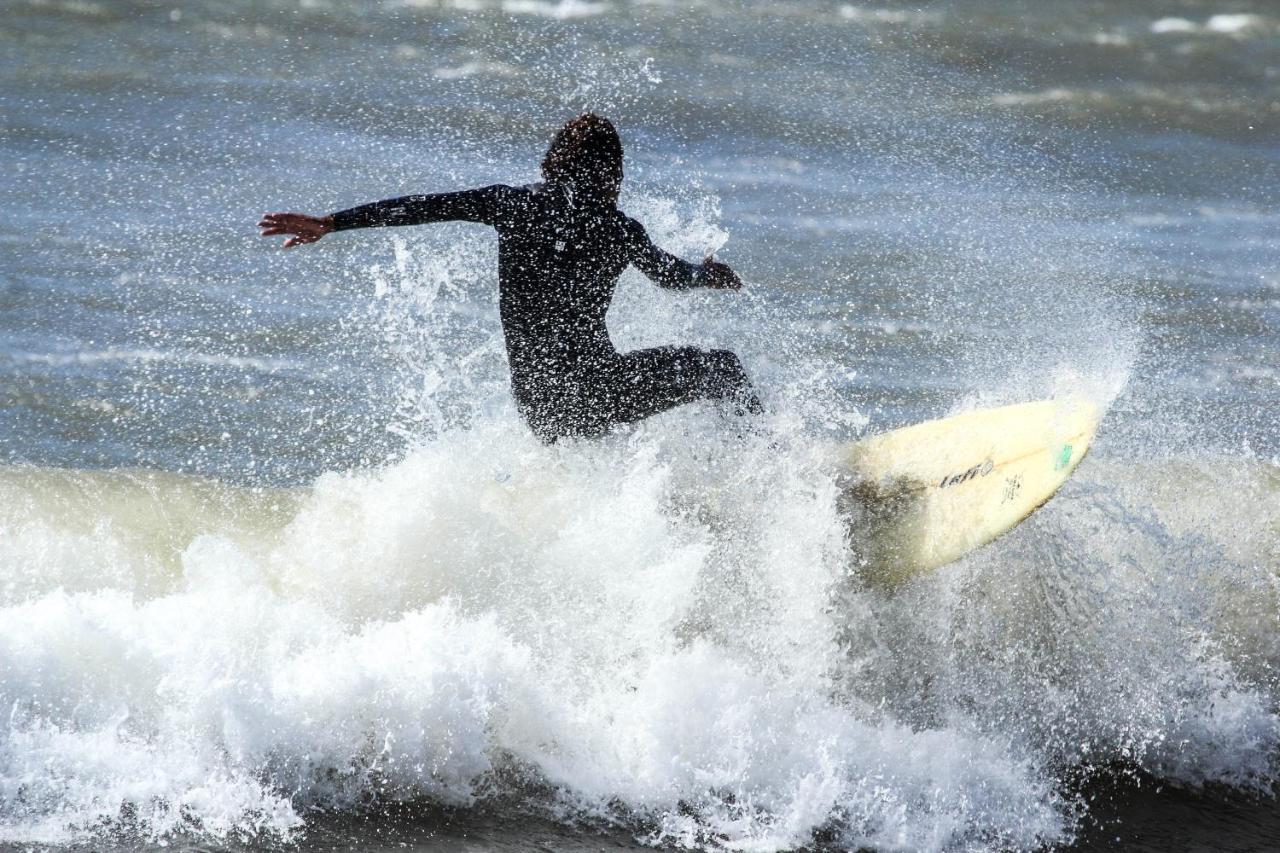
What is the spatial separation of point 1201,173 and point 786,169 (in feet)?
18.2

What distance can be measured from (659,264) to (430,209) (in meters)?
0.89

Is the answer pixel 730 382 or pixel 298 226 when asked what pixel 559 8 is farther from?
pixel 298 226

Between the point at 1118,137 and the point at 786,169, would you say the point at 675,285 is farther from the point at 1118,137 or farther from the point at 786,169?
the point at 1118,137

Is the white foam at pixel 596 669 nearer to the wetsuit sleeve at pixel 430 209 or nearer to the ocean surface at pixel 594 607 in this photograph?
the ocean surface at pixel 594 607

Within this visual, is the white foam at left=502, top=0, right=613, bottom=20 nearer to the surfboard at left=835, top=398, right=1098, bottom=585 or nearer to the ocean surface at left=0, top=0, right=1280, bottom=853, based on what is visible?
the ocean surface at left=0, top=0, right=1280, bottom=853

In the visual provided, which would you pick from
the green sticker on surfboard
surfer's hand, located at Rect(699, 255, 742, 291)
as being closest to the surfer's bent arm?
surfer's hand, located at Rect(699, 255, 742, 291)

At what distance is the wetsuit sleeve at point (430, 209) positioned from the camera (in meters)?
4.28

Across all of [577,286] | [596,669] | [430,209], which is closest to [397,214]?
[430,209]

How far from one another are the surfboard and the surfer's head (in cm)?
139

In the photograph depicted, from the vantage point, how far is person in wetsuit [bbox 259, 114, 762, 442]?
4.50 meters

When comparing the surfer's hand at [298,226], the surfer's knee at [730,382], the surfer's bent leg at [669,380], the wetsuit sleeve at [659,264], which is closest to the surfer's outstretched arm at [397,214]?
the surfer's hand at [298,226]

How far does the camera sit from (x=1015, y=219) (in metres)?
15.6

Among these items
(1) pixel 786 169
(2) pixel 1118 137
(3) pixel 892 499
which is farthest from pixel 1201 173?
(3) pixel 892 499

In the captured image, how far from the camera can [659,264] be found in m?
4.79
